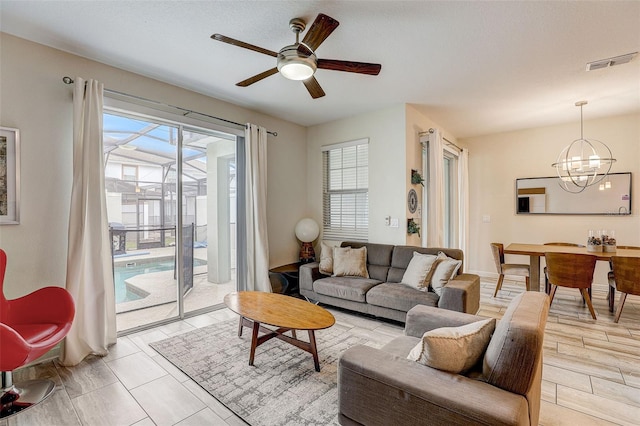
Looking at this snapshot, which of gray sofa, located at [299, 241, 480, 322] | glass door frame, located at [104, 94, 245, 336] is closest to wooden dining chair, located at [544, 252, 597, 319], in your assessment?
gray sofa, located at [299, 241, 480, 322]

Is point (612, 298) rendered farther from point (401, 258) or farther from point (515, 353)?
point (515, 353)

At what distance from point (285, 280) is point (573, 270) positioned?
3.72m

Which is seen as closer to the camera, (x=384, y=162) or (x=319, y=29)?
(x=319, y=29)

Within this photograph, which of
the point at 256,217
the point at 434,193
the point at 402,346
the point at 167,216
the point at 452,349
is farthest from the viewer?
the point at 434,193

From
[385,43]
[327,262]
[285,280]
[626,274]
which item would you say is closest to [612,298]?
[626,274]

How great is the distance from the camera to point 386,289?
3408 millimetres

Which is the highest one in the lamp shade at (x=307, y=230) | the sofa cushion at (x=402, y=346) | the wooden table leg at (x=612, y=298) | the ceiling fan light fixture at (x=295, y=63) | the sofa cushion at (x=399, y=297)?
the ceiling fan light fixture at (x=295, y=63)

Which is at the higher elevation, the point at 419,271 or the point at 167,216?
the point at 167,216

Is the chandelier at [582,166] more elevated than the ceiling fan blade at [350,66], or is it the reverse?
the ceiling fan blade at [350,66]

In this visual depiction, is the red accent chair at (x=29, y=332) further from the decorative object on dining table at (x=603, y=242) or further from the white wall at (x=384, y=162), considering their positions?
the decorative object on dining table at (x=603, y=242)

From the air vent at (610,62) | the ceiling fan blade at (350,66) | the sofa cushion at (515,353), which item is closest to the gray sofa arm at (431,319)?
the sofa cushion at (515,353)

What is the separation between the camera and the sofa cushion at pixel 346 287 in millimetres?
3523

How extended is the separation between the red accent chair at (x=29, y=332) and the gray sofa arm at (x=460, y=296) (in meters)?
3.26

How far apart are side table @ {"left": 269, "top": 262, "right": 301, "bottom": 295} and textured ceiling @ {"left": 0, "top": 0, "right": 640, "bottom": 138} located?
241cm
